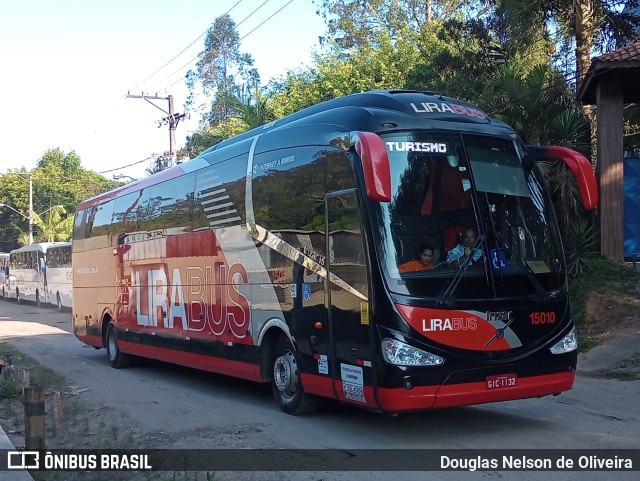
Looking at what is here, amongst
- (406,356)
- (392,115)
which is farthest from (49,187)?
(406,356)

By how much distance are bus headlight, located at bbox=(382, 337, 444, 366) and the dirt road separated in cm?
98

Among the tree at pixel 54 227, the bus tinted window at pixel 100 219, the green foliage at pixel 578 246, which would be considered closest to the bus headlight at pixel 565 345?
the green foliage at pixel 578 246

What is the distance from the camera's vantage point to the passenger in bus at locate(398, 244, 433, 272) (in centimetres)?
728

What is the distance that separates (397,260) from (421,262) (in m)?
0.24

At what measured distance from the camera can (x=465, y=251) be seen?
7.43 metres

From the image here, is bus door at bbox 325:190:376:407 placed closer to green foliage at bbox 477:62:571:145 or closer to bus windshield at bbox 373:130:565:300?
bus windshield at bbox 373:130:565:300

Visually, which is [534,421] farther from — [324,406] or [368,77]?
[368,77]

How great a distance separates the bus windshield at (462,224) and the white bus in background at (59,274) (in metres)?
27.9

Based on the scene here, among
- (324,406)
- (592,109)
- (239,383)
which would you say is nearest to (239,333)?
(324,406)

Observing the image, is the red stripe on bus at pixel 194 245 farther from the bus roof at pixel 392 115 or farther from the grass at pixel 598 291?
Result: the grass at pixel 598 291

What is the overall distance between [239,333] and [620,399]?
522cm

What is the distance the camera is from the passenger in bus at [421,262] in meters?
7.28

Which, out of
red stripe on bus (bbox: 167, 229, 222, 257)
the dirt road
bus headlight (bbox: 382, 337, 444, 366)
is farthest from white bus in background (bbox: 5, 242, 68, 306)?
bus headlight (bbox: 382, 337, 444, 366)

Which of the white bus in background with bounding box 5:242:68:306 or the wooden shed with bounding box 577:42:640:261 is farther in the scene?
the white bus in background with bounding box 5:242:68:306
